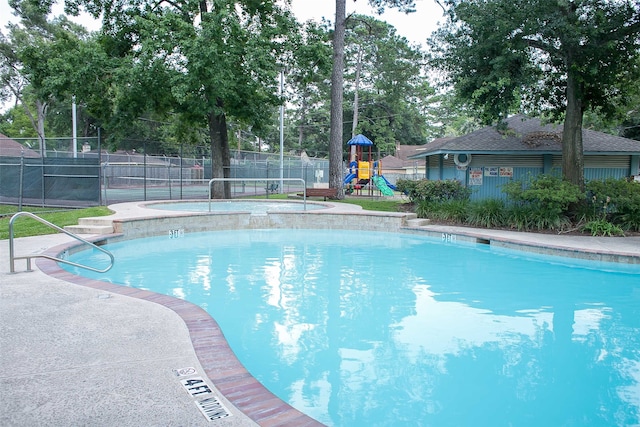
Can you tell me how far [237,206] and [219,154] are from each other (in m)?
3.29

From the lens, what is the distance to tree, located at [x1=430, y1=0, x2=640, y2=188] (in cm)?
1078

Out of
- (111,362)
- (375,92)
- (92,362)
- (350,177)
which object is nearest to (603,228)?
(111,362)

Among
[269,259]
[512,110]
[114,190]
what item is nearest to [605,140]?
[512,110]

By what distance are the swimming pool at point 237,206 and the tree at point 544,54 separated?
6518 mm

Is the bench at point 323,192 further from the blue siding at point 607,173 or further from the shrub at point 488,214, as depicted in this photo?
the blue siding at point 607,173

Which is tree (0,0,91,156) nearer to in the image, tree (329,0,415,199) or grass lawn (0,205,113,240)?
grass lawn (0,205,113,240)

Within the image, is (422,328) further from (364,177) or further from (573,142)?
(364,177)

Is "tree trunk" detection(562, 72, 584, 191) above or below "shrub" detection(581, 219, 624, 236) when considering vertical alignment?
above

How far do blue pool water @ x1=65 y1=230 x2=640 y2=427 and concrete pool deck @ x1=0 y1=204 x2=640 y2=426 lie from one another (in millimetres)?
773

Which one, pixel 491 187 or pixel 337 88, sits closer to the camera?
pixel 491 187

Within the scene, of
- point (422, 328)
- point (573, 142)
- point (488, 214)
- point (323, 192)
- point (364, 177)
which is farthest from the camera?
point (364, 177)

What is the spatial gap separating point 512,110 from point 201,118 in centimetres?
1134

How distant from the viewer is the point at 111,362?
10.8ft

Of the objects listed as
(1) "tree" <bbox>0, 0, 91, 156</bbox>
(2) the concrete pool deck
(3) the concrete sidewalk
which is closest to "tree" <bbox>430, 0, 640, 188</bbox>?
(2) the concrete pool deck
